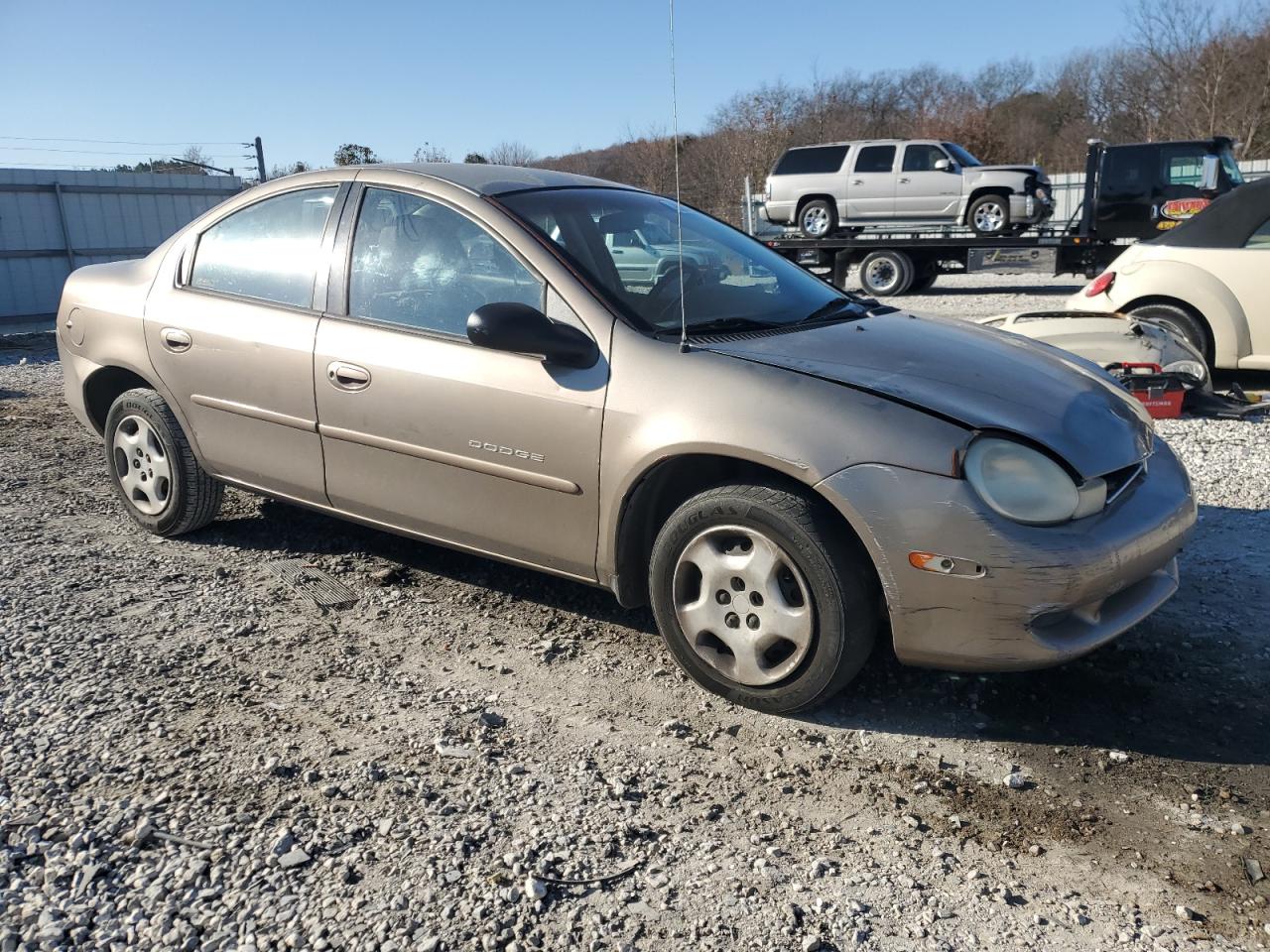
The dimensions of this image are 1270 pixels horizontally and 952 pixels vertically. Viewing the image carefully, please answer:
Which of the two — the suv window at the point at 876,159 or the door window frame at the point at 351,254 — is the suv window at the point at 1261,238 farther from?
the suv window at the point at 876,159

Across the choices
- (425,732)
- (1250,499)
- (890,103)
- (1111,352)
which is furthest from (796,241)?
(890,103)

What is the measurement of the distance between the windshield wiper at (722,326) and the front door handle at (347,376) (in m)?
1.16

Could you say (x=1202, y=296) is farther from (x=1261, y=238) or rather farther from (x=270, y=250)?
(x=270, y=250)

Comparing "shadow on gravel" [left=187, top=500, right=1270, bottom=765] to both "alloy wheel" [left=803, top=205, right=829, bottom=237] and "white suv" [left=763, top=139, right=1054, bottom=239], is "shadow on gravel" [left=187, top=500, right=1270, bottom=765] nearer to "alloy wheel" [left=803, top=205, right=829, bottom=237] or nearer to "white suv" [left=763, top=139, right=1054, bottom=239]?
"white suv" [left=763, top=139, right=1054, bottom=239]

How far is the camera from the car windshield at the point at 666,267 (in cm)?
356

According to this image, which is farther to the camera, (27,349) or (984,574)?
(27,349)

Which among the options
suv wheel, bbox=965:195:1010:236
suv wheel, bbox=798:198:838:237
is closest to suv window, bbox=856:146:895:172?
suv wheel, bbox=798:198:838:237

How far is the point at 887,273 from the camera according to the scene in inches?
697

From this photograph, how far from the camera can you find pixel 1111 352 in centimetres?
687

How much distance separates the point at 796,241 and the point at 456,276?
15.7 meters

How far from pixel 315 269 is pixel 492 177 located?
0.80m

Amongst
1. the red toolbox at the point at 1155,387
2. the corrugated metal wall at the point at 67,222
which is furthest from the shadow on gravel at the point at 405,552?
the corrugated metal wall at the point at 67,222

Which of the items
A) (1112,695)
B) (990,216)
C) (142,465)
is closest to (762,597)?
(1112,695)

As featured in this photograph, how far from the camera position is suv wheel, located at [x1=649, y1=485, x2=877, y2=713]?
296cm
